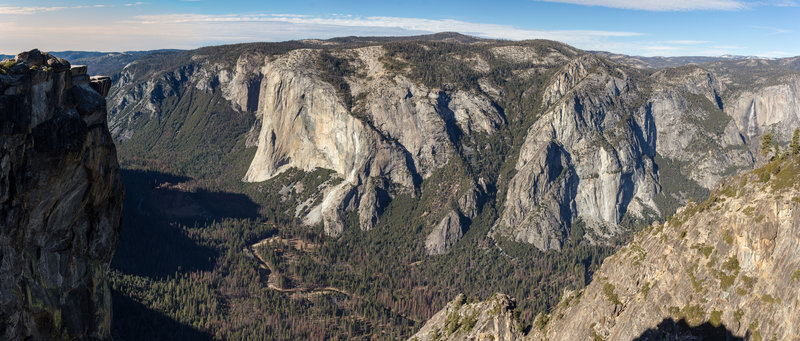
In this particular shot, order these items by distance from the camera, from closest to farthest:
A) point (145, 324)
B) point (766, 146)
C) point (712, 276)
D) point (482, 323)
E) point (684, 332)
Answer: point (684, 332) < point (712, 276) < point (766, 146) < point (482, 323) < point (145, 324)

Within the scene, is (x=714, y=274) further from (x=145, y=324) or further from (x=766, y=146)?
(x=145, y=324)

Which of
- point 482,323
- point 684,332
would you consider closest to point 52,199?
point 684,332

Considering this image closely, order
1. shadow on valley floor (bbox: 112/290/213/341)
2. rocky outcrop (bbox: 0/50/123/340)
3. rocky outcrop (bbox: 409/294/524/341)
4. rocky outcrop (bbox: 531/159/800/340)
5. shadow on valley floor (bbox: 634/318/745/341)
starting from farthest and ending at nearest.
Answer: shadow on valley floor (bbox: 112/290/213/341)
rocky outcrop (bbox: 409/294/524/341)
shadow on valley floor (bbox: 634/318/745/341)
rocky outcrop (bbox: 531/159/800/340)
rocky outcrop (bbox: 0/50/123/340)

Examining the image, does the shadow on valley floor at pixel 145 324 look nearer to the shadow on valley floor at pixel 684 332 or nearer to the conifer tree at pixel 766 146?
the shadow on valley floor at pixel 684 332

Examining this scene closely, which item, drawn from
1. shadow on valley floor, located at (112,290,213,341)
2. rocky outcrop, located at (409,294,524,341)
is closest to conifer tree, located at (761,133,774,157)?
rocky outcrop, located at (409,294,524,341)

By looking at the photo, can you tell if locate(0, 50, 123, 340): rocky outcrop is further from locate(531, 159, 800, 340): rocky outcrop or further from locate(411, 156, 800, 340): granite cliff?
locate(531, 159, 800, 340): rocky outcrop

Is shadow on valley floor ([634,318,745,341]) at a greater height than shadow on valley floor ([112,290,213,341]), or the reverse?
shadow on valley floor ([634,318,745,341])

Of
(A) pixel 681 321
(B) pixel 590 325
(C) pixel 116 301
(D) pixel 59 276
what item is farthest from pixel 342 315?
(D) pixel 59 276
